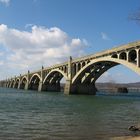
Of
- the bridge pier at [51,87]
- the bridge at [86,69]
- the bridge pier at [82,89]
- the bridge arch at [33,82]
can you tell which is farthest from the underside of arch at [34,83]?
the bridge pier at [82,89]

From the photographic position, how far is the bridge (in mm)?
60875

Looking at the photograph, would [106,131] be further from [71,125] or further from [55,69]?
[55,69]

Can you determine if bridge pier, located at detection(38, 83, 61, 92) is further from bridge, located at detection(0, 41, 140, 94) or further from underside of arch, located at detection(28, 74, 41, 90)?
underside of arch, located at detection(28, 74, 41, 90)

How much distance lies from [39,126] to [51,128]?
1.20 metres

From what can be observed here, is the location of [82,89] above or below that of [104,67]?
below

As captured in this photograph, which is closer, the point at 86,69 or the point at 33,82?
the point at 86,69

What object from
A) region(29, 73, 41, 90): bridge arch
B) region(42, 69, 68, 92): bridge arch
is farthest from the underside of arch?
region(42, 69, 68, 92): bridge arch

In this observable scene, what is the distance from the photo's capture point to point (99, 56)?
249 feet

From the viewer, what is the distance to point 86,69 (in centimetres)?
8338

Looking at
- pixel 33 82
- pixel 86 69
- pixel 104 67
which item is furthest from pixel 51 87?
pixel 104 67

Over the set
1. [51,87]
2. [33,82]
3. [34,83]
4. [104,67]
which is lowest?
[51,87]

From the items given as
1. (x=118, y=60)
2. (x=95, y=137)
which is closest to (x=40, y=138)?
(x=95, y=137)

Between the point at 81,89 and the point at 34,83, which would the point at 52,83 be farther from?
the point at 81,89

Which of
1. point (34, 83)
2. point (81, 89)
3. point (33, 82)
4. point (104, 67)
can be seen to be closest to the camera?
point (104, 67)
